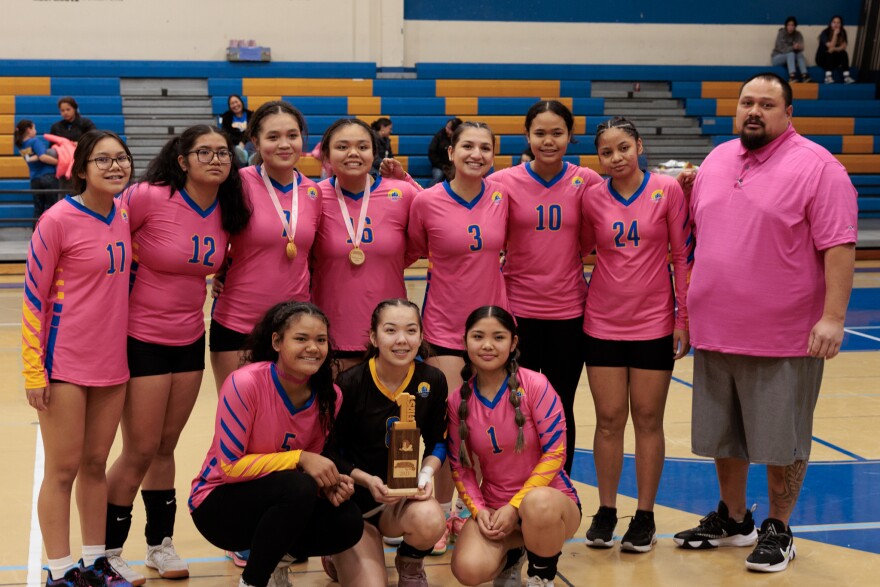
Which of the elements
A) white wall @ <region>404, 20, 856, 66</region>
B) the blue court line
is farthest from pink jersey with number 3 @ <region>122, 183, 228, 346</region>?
white wall @ <region>404, 20, 856, 66</region>

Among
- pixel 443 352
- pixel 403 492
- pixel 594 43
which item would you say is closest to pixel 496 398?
pixel 443 352

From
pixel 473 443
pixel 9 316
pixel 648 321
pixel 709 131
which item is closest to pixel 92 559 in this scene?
pixel 473 443

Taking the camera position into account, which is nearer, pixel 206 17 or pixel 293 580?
pixel 293 580

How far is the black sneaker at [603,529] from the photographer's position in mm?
4324

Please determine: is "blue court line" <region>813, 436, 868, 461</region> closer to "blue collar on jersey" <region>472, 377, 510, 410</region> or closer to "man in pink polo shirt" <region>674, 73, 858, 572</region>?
"man in pink polo shirt" <region>674, 73, 858, 572</region>

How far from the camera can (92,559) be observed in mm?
3752

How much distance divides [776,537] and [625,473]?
3.96ft

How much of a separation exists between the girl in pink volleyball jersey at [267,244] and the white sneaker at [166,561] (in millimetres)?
690

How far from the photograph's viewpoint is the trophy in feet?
11.8

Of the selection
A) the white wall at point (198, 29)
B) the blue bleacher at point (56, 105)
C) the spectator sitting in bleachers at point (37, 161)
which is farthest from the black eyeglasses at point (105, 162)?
the white wall at point (198, 29)

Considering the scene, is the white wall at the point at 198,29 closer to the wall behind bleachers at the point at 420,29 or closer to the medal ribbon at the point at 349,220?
the wall behind bleachers at the point at 420,29

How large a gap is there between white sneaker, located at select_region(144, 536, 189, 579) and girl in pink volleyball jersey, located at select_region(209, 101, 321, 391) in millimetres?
690

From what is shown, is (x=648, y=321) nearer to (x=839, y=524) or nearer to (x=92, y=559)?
(x=839, y=524)

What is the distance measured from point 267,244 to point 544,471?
1.38 m
